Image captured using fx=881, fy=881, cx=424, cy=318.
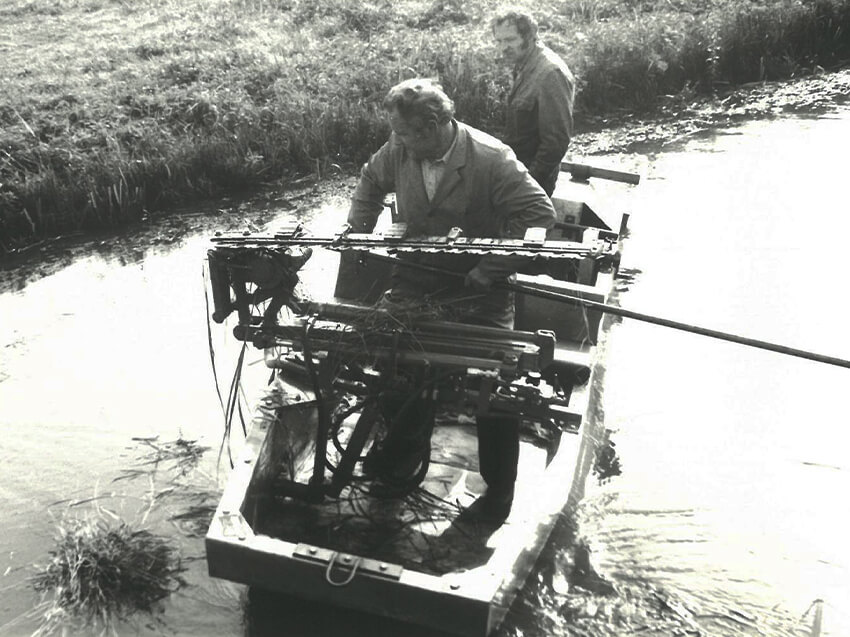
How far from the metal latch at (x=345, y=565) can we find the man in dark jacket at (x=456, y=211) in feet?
2.24

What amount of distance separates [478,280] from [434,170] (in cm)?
66

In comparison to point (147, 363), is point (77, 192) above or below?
above

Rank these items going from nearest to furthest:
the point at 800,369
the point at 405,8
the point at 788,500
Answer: the point at 788,500 → the point at 800,369 → the point at 405,8

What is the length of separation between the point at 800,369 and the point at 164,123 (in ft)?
24.3

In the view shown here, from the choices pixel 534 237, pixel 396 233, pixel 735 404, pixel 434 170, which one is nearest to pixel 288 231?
pixel 396 233

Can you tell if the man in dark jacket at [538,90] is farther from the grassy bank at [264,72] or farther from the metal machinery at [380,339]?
the grassy bank at [264,72]

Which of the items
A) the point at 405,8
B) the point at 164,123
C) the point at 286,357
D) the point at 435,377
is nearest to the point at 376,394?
the point at 435,377

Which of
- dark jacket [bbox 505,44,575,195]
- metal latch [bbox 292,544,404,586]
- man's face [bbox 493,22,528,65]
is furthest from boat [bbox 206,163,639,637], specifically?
man's face [bbox 493,22,528,65]

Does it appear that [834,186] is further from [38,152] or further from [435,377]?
[38,152]

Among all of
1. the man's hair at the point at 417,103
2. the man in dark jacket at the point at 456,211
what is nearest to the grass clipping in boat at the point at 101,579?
the man in dark jacket at the point at 456,211

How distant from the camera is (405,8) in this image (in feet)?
44.9

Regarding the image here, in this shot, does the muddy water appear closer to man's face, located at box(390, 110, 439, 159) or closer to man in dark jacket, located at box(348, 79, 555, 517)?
man in dark jacket, located at box(348, 79, 555, 517)

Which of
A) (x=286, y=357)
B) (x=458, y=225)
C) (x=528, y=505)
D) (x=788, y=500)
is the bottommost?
(x=788, y=500)

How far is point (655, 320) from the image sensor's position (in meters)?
3.96
